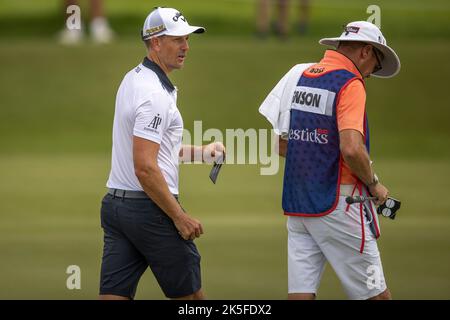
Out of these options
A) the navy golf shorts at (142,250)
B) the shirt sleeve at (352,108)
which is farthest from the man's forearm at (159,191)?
the shirt sleeve at (352,108)

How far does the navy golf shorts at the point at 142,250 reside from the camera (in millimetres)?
6590

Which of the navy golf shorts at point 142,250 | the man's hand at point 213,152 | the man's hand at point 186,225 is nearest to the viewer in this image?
the man's hand at point 186,225

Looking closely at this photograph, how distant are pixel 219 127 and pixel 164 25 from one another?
14.0m

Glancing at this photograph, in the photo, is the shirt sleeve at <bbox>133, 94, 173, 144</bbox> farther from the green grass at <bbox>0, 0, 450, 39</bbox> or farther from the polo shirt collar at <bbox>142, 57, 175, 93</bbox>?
the green grass at <bbox>0, 0, 450, 39</bbox>

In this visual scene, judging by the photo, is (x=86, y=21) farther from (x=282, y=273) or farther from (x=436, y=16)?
(x=282, y=273)

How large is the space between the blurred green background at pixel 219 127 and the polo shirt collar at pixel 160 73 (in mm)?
2882

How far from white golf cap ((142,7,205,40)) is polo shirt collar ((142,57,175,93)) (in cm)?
16

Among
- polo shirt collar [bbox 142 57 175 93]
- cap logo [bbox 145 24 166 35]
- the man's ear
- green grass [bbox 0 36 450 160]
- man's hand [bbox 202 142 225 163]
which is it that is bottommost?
man's hand [bbox 202 142 225 163]

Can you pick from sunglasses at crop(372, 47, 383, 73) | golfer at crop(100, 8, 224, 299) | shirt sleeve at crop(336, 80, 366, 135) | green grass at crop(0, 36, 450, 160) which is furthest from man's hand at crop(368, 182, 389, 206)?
green grass at crop(0, 36, 450, 160)

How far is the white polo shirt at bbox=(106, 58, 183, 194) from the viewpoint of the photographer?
6.43m

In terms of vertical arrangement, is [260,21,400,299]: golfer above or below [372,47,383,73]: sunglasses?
below

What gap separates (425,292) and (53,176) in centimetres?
886

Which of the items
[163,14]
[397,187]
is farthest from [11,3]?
[163,14]

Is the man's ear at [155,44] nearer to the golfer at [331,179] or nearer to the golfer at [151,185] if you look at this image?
the golfer at [151,185]
